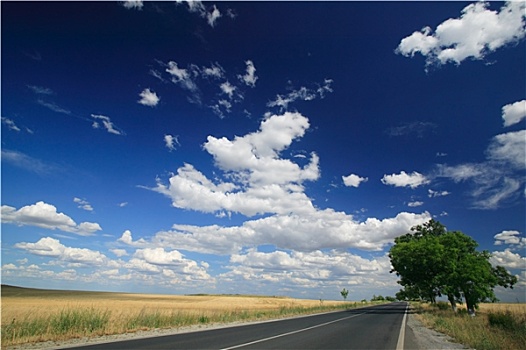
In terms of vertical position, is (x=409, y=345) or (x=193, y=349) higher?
(x=193, y=349)

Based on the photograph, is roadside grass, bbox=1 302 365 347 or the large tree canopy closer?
roadside grass, bbox=1 302 365 347

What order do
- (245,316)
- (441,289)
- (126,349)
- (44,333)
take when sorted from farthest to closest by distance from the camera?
(441,289) < (245,316) < (44,333) < (126,349)

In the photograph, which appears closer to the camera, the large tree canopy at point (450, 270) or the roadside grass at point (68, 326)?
the roadside grass at point (68, 326)

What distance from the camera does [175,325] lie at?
62.8ft

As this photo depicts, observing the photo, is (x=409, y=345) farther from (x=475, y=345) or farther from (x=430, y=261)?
(x=430, y=261)

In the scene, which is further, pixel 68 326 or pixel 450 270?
pixel 450 270

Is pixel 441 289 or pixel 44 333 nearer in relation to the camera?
pixel 44 333

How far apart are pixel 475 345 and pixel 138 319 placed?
16076mm

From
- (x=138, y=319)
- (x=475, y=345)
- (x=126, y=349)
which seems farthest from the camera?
(x=138, y=319)

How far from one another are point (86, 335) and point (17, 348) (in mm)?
3214

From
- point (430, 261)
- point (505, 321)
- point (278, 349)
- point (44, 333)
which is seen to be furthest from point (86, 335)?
point (430, 261)

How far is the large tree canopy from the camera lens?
31219 mm

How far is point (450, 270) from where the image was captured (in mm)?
33875

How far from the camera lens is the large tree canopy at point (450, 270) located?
31.2 meters
